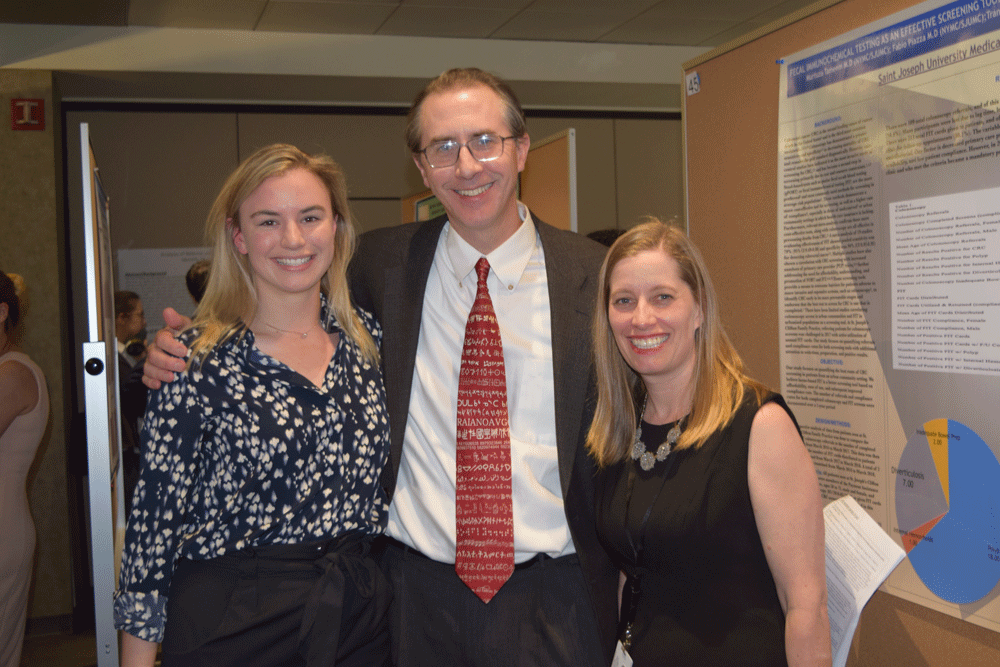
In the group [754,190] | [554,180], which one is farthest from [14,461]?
[754,190]

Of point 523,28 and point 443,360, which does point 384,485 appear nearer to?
point 443,360

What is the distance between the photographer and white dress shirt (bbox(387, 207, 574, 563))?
1.90 meters

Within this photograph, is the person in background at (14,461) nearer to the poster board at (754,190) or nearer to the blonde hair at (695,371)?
the blonde hair at (695,371)

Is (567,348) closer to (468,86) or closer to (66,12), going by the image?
(468,86)

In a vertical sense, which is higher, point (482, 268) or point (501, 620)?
point (482, 268)

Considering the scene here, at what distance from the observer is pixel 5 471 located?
318 cm

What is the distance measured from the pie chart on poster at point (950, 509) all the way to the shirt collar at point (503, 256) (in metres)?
1.00

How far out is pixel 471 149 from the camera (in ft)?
6.68

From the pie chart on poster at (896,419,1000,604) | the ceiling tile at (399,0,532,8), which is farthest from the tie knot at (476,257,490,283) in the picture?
the ceiling tile at (399,0,532,8)

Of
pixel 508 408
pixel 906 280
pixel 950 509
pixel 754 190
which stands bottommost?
pixel 950 509

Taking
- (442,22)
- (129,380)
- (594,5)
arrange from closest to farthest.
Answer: (129,380) → (594,5) → (442,22)

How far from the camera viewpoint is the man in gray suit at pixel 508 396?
185cm

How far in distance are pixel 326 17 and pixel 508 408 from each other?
4.14m

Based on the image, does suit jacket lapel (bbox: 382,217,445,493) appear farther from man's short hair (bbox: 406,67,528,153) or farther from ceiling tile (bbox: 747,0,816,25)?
ceiling tile (bbox: 747,0,816,25)
